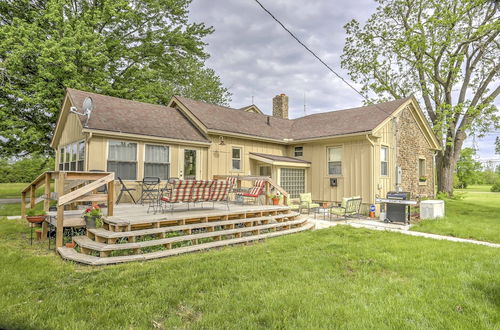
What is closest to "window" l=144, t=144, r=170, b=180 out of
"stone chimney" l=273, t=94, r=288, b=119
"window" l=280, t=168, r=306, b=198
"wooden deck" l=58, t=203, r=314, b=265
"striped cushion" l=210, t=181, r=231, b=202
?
"striped cushion" l=210, t=181, r=231, b=202

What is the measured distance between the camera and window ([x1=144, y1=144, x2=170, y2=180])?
10875 mm

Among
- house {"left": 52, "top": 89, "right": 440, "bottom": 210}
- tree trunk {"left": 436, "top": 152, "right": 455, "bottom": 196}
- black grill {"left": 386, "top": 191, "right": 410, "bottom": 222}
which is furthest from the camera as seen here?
tree trunk {"left": 436, "top": 152, "right": 455, "bottom": 196}

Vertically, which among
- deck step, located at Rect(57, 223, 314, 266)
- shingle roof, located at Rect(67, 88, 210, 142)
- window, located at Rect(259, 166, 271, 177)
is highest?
shingle roof, located at Rect(67, 88, 210, 142)

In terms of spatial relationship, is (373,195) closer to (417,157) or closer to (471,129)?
(417,157)

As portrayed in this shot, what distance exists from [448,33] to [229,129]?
14.2m

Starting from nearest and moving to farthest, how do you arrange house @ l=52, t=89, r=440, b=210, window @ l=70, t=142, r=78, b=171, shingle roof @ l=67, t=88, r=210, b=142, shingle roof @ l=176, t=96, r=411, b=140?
shingle roof @ l=67, t=88, r=210, b=142, house @ l=52, t=89, r=440, b=210, window @ l=70, t=142, r=78, b=171, shingle roof @ l=176, t=96, r=411, b=140

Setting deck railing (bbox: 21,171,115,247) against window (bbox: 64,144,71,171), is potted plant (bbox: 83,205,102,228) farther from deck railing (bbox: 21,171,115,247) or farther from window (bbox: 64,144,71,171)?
window (bbox: 64,144,71,171)

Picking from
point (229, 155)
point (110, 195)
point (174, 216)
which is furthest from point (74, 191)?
point (229, 155)

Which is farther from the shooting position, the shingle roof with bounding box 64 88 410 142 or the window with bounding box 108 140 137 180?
the shingle roof with bounding box 64 88 410 142

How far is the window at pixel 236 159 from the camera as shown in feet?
44.3

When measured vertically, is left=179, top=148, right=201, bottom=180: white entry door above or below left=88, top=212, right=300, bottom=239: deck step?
above

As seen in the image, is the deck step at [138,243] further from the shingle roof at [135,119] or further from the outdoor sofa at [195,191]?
the shingle roof at [135,119]

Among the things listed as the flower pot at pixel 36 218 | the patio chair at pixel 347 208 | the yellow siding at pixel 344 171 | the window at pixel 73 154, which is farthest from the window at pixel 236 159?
the flower pot at pixel 36 218

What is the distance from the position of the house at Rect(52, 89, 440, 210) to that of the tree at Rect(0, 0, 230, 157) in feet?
11.4
